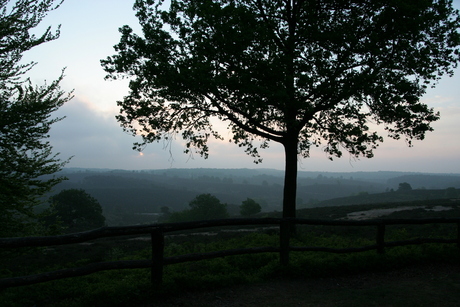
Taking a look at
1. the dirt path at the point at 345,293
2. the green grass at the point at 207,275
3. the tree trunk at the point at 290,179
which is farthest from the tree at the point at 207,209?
the dirt path at the point at 345,293

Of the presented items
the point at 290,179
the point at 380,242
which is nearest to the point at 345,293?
the point at 380,242

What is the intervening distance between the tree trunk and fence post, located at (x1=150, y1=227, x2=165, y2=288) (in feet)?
27.6

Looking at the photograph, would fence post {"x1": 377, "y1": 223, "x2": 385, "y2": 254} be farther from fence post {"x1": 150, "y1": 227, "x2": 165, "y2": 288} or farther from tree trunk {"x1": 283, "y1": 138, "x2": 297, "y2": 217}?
fence post {"x1": 150, "y1": 227, "x2": 165, "y2": 288}

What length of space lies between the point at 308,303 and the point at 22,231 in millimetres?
10874

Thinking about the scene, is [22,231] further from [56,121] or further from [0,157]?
[56,121]

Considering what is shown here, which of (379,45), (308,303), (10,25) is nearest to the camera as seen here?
(308,303)

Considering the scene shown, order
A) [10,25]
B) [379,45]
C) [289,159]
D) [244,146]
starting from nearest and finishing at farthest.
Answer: [10,25] < [379,45] < [289,159] < [244,146]

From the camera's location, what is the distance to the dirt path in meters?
6.15

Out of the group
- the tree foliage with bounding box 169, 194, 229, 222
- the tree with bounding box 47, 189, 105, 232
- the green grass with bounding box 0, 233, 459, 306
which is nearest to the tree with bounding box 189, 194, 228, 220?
the tree foliage with bounding box 169, 194, 229, 222

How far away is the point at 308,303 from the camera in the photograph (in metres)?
6.16

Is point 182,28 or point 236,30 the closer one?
point 236,30

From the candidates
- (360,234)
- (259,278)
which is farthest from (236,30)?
(360,234)

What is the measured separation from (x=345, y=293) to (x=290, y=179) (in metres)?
7.39

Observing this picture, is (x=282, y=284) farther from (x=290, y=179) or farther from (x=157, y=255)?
(x=290, y=179)
